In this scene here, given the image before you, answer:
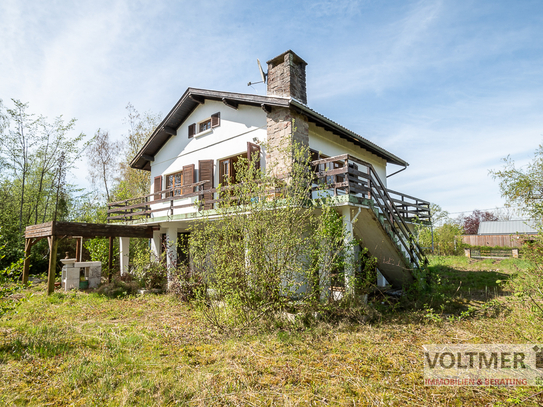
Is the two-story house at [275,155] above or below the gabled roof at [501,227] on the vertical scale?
above

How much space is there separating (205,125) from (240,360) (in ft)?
33.0

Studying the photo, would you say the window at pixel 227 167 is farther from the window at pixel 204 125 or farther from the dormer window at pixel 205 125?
the window at pixel 204 125

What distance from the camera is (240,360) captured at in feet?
15.5

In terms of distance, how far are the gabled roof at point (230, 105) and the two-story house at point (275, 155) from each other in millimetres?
36

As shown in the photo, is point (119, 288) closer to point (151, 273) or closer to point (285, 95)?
point (151, 273)

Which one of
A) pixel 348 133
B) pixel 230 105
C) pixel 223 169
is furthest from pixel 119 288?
pixel 348 133

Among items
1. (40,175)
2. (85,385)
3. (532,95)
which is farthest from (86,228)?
(532,95)

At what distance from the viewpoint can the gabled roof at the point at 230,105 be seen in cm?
927

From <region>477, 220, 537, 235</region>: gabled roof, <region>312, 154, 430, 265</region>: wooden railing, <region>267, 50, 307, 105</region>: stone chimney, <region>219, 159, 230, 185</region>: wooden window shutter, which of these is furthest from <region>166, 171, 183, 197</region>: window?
<region>477, 220, 537, 235</region>: gabled roof

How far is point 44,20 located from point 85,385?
7817 mm

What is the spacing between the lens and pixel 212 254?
20.7ft

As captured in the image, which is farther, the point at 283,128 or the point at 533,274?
the point at 283,128

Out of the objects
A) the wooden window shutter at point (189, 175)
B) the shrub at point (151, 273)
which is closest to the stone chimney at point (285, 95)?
the wooden window shutter at point (189, 175)

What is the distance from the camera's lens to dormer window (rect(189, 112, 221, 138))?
464 inches
